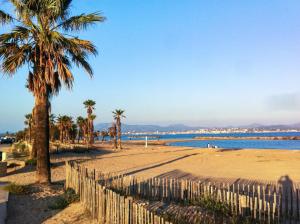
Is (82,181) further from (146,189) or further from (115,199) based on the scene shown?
(115,199)

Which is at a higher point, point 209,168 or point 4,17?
point 4,17

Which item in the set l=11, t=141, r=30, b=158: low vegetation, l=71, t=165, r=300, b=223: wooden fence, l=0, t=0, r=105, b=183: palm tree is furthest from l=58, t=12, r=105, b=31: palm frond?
l=11, t=141, r=30, b=158: low vegetation

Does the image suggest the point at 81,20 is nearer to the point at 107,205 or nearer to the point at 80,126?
the point at 107,205

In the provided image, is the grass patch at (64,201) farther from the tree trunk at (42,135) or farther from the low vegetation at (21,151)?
the low vegetation at (21,151)

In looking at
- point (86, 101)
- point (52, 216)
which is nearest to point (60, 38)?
point (52, 216)

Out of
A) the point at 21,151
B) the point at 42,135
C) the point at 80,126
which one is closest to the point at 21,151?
the point at 21,151

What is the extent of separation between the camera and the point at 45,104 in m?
15.6

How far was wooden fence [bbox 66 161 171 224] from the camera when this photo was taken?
23.4ft

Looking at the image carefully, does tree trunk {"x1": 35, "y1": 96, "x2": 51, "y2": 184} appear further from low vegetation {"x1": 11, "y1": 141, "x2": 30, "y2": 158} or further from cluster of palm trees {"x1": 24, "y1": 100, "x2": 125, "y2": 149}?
cluster of palm trees {"x1": 24, "y1": 100, "x2": 125, "y2": 149}

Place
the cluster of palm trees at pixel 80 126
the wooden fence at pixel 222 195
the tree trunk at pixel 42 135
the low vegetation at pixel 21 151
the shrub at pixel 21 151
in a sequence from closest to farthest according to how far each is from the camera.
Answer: the wooden fence at pixel 222 195, the tree trunk at pixel 42 135, the low vegetation at pixel 21 151, the shrub at pixel 21 151, the cluster of palm trees at pixel 80 126

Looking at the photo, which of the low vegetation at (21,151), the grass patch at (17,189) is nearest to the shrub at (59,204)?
the grass patch at (17,189)

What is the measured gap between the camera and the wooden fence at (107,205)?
715 centimetres

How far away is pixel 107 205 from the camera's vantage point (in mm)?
8898

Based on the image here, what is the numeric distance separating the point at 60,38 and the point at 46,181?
240 inches
